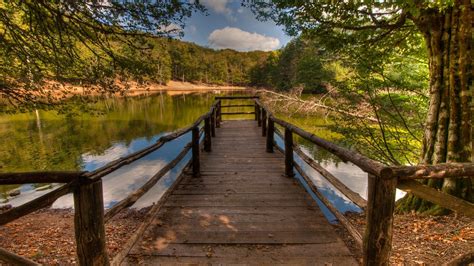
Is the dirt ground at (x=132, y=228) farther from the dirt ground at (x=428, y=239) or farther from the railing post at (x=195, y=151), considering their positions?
the railing post at (x=195, y=151)

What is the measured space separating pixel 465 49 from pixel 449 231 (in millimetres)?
2833

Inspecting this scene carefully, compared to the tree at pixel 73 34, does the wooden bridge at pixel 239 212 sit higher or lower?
lower

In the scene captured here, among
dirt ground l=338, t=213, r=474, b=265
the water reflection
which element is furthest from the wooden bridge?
the water reflection

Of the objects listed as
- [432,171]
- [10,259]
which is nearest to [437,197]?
[432,171]

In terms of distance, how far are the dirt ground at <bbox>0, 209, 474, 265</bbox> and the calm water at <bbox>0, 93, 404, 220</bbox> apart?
5.13 feet

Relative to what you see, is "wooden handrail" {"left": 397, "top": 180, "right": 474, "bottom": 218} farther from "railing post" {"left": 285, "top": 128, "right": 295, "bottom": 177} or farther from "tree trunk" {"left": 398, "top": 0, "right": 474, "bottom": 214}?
"railing post" {"left": 285, "top": 128, "right": 295, "bottom": 177}

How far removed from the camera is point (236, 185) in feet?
16.3

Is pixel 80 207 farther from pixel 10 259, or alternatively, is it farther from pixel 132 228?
pixel 132 228

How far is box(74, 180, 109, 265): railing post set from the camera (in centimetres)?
190

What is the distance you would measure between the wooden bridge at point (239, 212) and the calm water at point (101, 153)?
3393 millimetres

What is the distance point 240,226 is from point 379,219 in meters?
1.91

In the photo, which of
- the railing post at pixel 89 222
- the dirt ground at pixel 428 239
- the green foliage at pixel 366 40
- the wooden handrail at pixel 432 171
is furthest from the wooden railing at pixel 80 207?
the green foliage at pixel 366 40

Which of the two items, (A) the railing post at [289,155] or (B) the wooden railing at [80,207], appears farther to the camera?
(A) the railing post at [289,155]

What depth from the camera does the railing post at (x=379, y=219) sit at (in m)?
1.84
